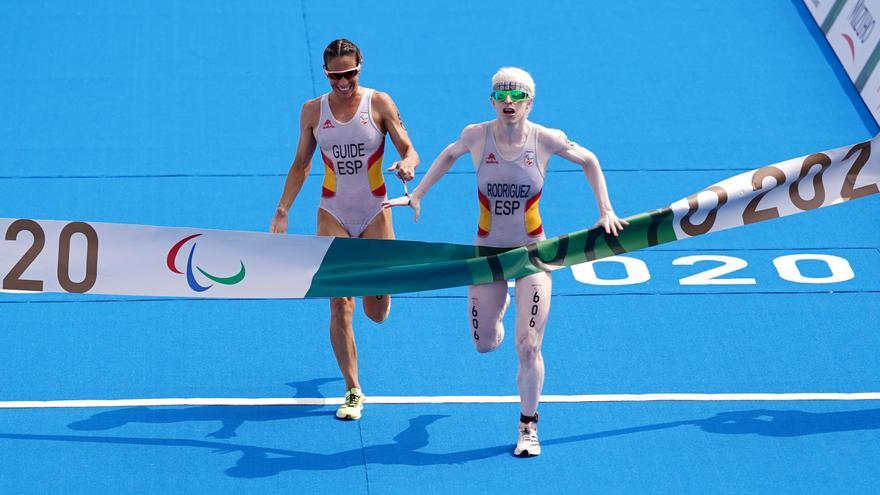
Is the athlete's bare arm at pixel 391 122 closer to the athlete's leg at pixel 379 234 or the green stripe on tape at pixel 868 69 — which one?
the athlete's leg at pixel 379 234

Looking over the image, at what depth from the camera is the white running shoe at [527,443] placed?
27.3 feet

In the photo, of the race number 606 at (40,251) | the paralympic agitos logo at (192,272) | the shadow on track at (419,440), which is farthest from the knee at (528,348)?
the race number 606 at (40,251)

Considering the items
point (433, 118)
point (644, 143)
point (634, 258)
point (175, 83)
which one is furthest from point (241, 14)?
point (634, 258)

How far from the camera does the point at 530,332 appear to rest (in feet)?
26.7

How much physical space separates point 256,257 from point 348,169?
83 centimetres

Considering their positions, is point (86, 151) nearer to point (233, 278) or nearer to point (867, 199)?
point (233, 278)

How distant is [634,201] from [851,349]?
2.69m

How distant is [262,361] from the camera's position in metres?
9.37

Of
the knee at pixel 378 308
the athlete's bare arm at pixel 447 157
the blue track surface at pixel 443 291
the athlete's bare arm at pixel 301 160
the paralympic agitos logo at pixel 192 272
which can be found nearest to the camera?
the athlete's bare arm at pixel 447 157

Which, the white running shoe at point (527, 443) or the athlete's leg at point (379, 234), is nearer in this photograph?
the white running shoe at point (527, 443)

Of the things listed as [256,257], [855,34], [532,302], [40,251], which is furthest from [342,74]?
[855,34]

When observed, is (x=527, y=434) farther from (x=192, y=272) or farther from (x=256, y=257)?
(x=192, y=272)

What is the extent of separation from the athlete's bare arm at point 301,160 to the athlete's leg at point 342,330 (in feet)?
0.87

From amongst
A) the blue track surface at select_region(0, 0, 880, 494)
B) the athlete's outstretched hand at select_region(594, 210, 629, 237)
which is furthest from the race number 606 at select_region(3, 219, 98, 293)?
the athlete's outstretched hand at select_region(594, 210, 629, 237)
